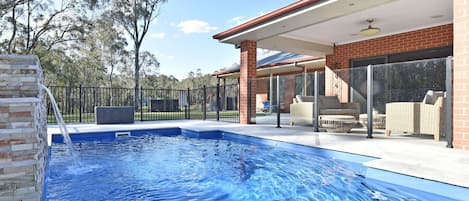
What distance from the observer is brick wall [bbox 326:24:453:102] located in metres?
6.84

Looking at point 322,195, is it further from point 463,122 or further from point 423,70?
point 423,70

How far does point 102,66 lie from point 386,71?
66.9 ft

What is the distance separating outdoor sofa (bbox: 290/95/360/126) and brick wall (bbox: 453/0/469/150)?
2797 millimetres

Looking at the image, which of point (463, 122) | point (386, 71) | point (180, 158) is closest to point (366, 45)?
point (386, 71)

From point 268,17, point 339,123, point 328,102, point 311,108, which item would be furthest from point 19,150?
point 328,102

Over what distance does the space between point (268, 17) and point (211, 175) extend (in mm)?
3940

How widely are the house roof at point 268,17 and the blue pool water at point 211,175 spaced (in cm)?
272

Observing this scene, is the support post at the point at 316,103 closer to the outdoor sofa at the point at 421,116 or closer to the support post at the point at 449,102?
the outdoor sofa at the point at 421,116

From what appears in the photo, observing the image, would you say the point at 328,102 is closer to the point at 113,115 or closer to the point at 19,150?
the point at 113,115

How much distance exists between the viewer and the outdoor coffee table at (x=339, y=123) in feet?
19.3

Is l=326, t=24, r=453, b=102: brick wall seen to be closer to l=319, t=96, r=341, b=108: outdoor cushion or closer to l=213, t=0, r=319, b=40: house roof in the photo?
l=319, t=96, r=341, b=108: outdoor cushion

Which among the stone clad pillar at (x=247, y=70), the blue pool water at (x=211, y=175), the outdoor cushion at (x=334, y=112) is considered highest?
the stone clad pillar at (x=247, y=70)

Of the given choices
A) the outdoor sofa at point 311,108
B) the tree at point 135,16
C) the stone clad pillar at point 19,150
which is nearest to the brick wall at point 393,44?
the outdoor sofa at point 311,108

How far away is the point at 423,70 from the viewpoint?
5.03 m
